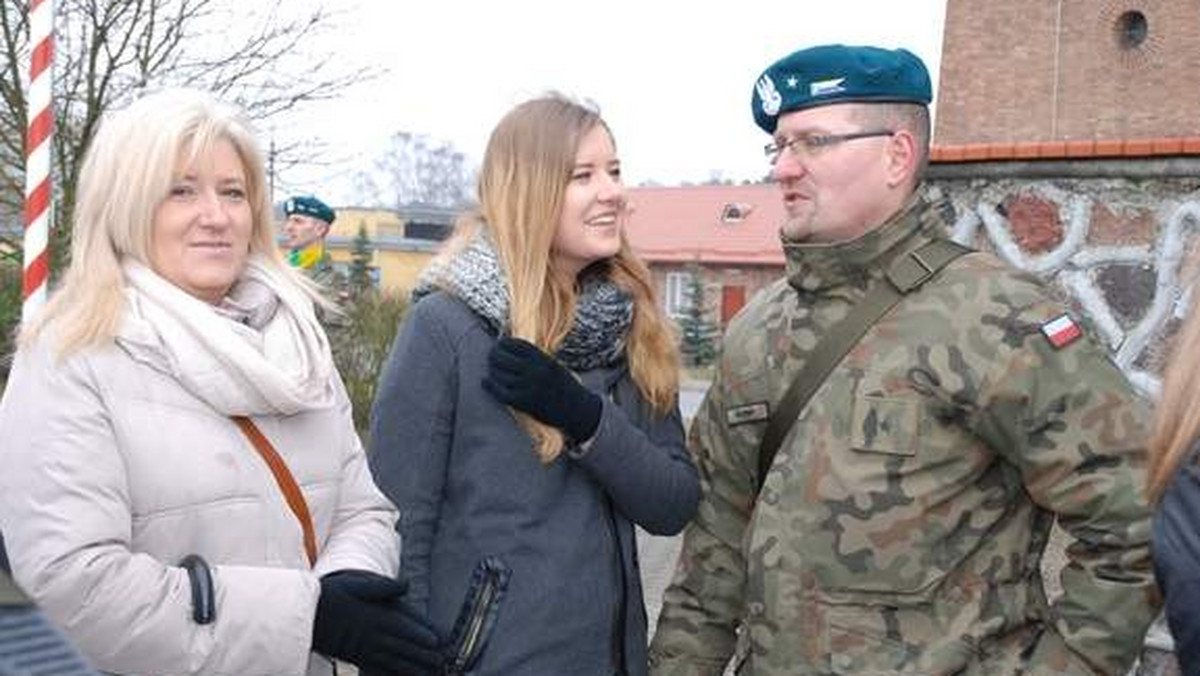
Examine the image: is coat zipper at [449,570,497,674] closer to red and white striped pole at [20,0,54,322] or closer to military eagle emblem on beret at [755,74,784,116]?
military eagle emblem on beret at [755,74,784,116]

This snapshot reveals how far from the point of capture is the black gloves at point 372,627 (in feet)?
8.00

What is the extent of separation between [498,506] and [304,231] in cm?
760

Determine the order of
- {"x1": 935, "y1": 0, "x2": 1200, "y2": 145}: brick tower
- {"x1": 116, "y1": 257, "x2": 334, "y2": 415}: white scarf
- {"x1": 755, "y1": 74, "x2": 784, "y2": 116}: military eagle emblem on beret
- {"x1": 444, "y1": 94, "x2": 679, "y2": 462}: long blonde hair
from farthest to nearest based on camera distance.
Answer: {"x1": 935, "y1": 0, "x2": 1200, "y2": 145}: brick tower
{"x1": 444, "y1": 94, "x2": 679, "y2": 462}: long blonde hair
{"x1": 755, "y1": 74, "x2": 784, "y2": 116}: military eagle emblem on beret
{"x1": 116, "y1": 257, "x2": 334, "y2": 415}: white scarf

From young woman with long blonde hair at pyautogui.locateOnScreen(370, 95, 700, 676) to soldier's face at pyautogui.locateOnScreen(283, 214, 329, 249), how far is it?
725cm

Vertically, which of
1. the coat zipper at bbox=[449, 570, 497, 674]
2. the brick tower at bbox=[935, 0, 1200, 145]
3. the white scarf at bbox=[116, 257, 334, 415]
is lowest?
the coat zipper at bbox=[449, 570, 497, 674]

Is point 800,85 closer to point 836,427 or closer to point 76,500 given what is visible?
point 836,427

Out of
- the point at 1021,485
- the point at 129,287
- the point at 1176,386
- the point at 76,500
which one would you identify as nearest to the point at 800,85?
the point at 1021,485

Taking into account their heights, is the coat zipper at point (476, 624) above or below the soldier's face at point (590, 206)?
below

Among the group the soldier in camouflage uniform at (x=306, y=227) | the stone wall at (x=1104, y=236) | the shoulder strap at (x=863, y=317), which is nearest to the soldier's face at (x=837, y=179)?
the shoulder strap at (x=863, y=317)

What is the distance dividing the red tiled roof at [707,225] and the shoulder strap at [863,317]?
43563mm

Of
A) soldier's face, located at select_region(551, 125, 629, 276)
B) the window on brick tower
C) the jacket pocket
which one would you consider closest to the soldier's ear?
soldier's face, located at select_region(551, 125, 629, 276)

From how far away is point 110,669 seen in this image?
2.28 m

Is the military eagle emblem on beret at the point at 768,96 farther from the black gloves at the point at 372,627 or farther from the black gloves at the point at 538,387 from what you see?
the black gloves at the point at 372,627

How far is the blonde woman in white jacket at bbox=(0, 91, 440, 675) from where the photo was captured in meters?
2.21
